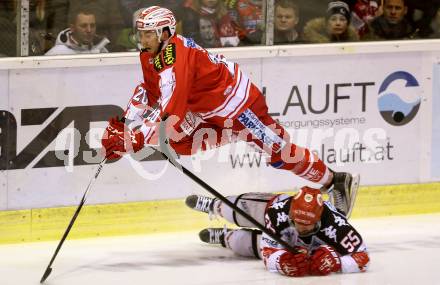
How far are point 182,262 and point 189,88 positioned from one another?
1.16 m

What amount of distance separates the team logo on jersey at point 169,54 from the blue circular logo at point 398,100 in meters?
2.33

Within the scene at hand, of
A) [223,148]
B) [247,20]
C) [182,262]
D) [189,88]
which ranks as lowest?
[182,262]

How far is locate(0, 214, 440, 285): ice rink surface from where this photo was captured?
25.1ft

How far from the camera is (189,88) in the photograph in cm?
784

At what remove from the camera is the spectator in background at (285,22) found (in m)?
9.23

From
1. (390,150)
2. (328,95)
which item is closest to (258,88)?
(328,95)

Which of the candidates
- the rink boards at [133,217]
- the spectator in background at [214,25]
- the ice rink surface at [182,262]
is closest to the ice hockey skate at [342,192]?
the ice rink surface at [182,262]

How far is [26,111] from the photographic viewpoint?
8461 mm

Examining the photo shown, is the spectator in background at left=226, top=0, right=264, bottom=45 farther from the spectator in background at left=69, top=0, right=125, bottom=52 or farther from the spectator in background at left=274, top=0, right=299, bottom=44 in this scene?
the spectator in background at left=69, top=0, right=125, bottom=52

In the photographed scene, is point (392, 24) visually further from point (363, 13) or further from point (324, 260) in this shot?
point (324, 260)

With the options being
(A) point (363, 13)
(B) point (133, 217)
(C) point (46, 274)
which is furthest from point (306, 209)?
(A) point (363, 13)

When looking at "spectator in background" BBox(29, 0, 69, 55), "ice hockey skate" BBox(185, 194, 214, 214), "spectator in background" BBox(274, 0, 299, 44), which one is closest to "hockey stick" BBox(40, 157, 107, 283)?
"ice hockey skate" BBox(185, 194, 214, 214)

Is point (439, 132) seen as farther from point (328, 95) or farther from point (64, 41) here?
point (64, 41)

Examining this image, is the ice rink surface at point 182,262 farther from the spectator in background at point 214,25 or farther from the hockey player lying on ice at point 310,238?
the spectator in background at point 214,25
